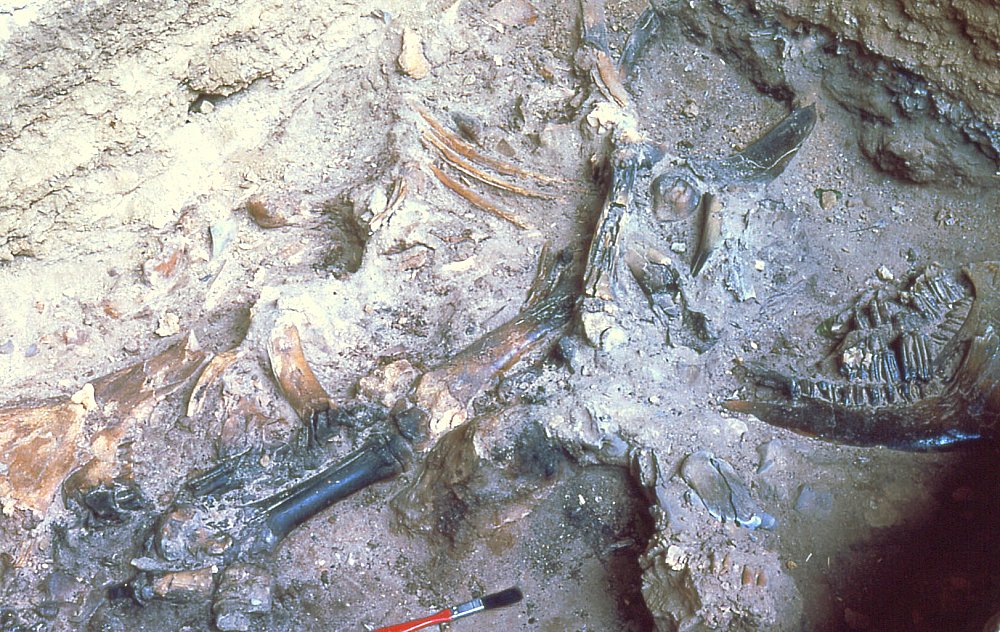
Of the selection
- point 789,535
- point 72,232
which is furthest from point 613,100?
point 72,232

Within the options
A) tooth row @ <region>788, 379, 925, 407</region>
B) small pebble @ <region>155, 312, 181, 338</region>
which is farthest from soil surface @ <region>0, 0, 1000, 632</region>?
tooth row @ <region>788, 379, 925, 407</region>

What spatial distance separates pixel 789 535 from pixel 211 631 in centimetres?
140

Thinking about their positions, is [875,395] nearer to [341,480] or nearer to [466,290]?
[466,290]

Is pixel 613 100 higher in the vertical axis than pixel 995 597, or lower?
higher

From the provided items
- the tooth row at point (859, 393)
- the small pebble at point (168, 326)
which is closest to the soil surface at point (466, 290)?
the small pebble at point (168, 326)

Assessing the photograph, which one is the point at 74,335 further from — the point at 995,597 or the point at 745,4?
the point at 995,597

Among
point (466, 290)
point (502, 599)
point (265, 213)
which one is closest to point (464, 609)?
point (502, 599)

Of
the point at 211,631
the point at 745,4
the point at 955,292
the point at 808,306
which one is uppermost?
the point at 745,4

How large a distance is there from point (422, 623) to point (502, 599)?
0.21m

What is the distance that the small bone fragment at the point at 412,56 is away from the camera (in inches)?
118

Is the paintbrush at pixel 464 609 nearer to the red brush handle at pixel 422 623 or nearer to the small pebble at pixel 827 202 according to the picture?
the red brush handle at pixel 422 623

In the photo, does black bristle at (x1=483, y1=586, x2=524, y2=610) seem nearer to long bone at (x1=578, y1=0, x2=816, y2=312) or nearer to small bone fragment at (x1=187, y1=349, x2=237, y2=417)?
long bone at (x1=578, y1=0, x2=816, y2=312)

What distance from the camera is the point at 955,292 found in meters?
2.68

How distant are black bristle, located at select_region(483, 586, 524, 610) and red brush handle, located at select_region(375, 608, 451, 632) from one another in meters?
0.10
